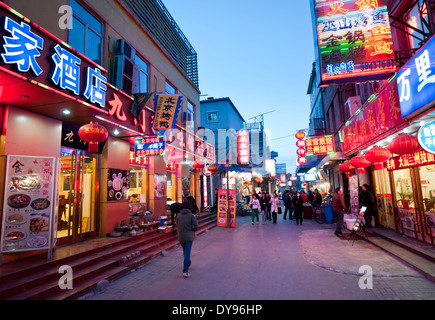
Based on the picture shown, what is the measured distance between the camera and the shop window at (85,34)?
8.32m

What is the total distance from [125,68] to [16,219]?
6834 mm

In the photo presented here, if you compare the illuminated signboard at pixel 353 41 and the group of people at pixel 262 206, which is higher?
the illuminated signboard at pixel 353 41

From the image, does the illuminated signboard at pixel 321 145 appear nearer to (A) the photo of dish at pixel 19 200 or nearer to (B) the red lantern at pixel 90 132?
(B) the red lantern at pixel 90 132

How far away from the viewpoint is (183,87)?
1709 centimetres

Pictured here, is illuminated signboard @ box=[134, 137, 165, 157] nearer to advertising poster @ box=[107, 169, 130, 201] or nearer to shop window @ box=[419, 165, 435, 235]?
advertising poster @ box=[107, 169, 130, 201]

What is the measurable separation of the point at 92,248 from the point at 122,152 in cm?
414

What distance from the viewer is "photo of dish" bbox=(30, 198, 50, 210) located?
6.23 metres

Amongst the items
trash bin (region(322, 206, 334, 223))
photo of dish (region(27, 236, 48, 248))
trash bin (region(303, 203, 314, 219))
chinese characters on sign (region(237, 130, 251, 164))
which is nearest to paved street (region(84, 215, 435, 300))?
photo of dish (region(27, 236, 48, 248))

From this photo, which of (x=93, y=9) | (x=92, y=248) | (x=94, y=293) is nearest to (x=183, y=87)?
(x=93, y=9)

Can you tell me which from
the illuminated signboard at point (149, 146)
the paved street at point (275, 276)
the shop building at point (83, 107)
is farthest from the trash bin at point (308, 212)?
the illuminated signboard at point (149, 146)

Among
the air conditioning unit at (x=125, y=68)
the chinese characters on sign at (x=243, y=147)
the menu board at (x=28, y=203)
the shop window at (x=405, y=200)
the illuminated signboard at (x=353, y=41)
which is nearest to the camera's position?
the menu board at (x=28, y=203)

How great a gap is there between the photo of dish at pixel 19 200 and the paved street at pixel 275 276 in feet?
9.64

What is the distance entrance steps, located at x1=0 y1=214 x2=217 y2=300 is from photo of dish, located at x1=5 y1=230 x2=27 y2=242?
561mm
